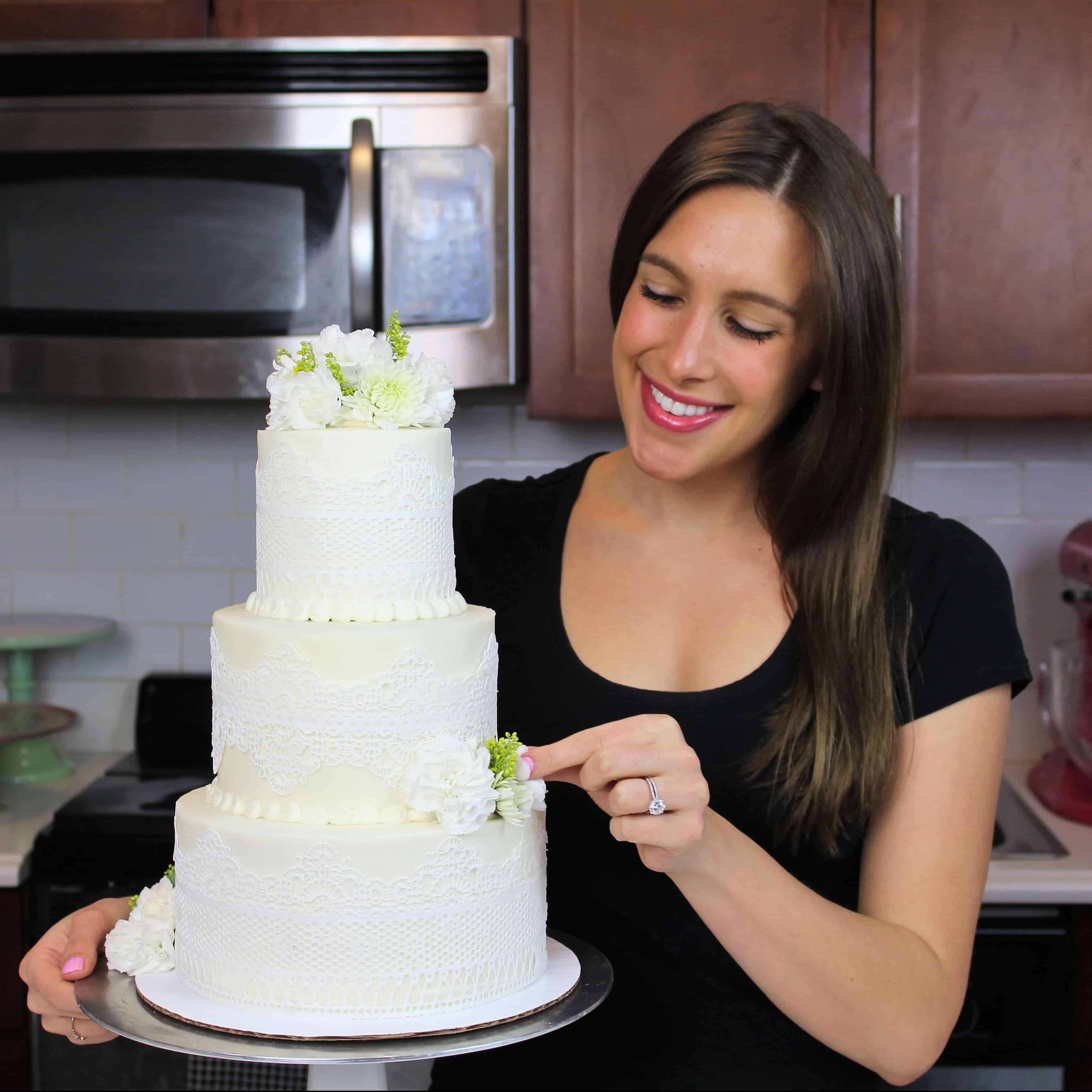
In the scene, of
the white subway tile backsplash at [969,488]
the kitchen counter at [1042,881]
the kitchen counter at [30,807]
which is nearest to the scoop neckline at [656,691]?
the kitchen counter at [1042,881]

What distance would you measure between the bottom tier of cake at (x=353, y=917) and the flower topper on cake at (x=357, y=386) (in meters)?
0.32

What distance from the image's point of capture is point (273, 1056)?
3.05ft

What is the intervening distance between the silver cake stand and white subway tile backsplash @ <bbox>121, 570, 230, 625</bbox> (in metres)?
1.54

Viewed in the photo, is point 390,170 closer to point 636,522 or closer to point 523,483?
point 523,483

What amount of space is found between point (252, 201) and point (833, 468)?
1.15 metres

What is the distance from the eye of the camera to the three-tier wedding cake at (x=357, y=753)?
1041mm

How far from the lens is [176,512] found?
2.63 meters

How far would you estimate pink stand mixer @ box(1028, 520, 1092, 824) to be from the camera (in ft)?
7.36

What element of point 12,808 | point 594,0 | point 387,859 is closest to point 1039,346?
point 594,0

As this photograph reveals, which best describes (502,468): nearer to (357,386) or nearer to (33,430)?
(33,430)

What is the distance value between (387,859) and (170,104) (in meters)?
1.49

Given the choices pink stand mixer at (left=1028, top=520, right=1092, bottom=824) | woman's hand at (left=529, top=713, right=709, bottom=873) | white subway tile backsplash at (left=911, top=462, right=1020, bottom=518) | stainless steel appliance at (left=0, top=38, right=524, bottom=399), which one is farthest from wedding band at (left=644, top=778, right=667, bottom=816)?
white subway tile backsplash at (left=911, top=462, right=1020, bottom=518)

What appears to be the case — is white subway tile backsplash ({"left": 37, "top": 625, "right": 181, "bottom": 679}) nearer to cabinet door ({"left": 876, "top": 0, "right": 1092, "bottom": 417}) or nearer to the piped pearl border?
cabinet door ({"left": 876, "top": 0, "right": 1092, "bottom": 417})

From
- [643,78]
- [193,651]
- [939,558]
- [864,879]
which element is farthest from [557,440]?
[864,879]
